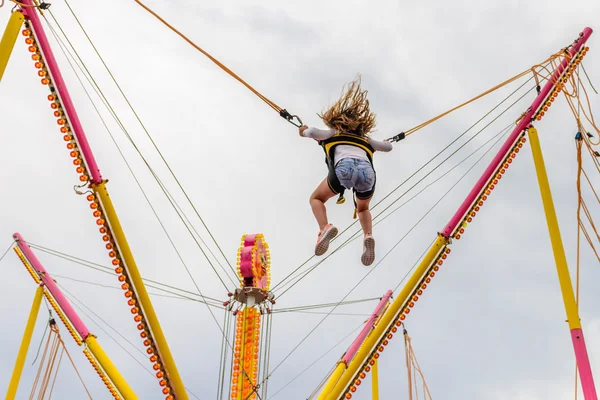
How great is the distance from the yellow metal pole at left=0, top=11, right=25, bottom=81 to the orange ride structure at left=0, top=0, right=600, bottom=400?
12mm

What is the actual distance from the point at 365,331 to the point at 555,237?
15.7 ft

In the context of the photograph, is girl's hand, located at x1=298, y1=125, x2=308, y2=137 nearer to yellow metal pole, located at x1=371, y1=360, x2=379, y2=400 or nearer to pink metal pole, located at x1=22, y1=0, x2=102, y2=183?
pink metal pole, located at x1=22, y1=0, x2=102, y2=183

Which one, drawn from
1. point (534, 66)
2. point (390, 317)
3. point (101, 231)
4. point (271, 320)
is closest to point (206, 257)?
point (271, 320)

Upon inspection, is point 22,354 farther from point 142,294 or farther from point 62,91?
point 62,91

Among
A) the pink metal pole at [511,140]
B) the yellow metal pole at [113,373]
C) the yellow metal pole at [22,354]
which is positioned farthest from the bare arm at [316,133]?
the yellow metal pole at [22,354]

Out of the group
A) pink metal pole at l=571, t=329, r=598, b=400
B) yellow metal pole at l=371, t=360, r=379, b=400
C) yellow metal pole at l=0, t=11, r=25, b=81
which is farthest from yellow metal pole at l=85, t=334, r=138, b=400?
yellow metal pole at l=371, t=360, r=379, b=400

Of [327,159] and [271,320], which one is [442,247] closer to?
[327,159]

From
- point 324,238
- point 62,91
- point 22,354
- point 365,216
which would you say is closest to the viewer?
point 62,91

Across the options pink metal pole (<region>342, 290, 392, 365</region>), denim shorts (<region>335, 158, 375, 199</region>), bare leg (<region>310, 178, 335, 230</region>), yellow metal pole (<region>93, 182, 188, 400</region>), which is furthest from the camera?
pink metal pole (<region>342, 290, 392, 365</region>)

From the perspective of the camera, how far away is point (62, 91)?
33.8 feet

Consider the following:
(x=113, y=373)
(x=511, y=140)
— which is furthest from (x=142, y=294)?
(x=511, y=140)

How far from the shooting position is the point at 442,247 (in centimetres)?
1305

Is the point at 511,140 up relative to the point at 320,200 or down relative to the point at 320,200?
up

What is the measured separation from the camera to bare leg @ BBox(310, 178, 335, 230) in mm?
12391
